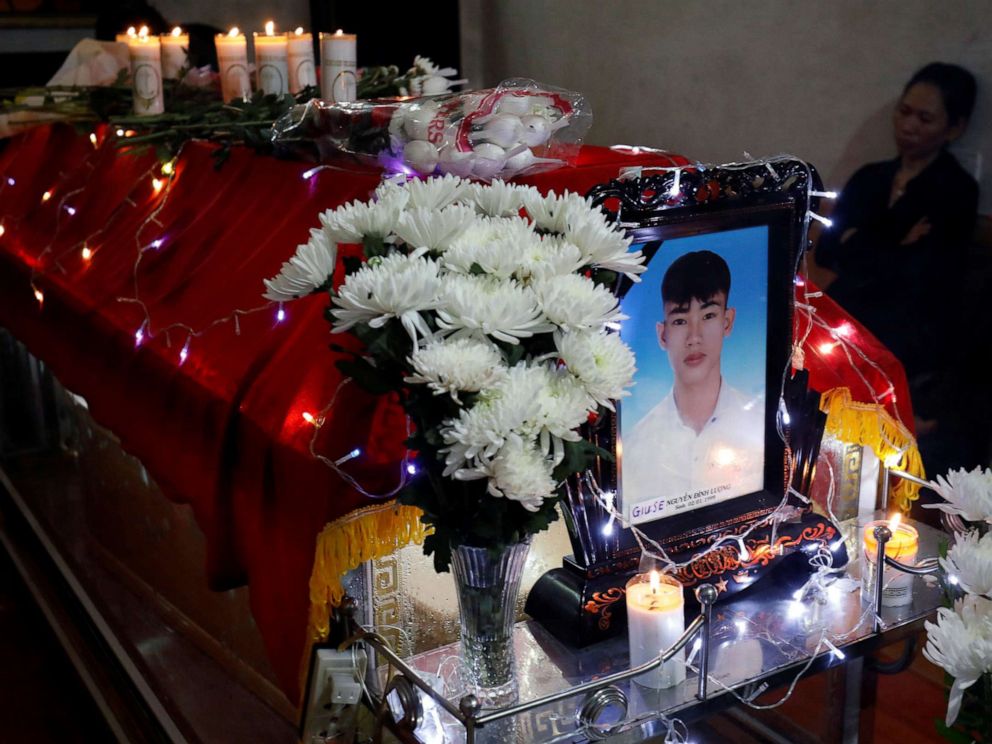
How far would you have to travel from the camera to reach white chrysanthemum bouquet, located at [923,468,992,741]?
0.80 m

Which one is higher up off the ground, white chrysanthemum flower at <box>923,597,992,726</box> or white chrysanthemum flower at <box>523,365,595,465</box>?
white chrysanthemum flower at <box>523,365,595,465</box>

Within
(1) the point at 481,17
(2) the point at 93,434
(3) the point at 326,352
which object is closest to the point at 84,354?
(2) the point at 93,434

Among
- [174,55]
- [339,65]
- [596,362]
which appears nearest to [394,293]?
[596,362]

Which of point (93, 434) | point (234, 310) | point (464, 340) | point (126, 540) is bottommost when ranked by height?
point (126, 540)

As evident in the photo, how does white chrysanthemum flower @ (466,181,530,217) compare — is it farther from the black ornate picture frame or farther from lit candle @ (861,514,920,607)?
lit candle @ (861,514,920,607)

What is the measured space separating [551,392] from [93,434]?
1.50m

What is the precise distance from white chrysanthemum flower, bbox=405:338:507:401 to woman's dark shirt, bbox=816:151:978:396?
2163 mm

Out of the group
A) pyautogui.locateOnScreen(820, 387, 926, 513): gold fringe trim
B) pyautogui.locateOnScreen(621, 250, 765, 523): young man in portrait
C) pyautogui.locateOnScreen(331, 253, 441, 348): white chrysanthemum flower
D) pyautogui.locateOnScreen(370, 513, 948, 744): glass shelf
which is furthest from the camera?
pyautogui.locateOnScreen(820, 387, 926, 513): gold fringe trim

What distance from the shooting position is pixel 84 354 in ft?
6.04

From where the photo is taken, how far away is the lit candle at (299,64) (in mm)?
2166

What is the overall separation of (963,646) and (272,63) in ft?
5.61

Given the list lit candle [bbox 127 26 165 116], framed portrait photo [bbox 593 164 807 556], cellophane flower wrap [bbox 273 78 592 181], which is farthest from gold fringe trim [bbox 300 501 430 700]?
lit candle [bbox 127 26 165 116]

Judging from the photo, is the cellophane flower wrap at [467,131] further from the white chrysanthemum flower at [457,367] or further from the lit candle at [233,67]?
the lit candle at [233,67]

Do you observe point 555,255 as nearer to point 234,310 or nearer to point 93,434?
point 234,310
